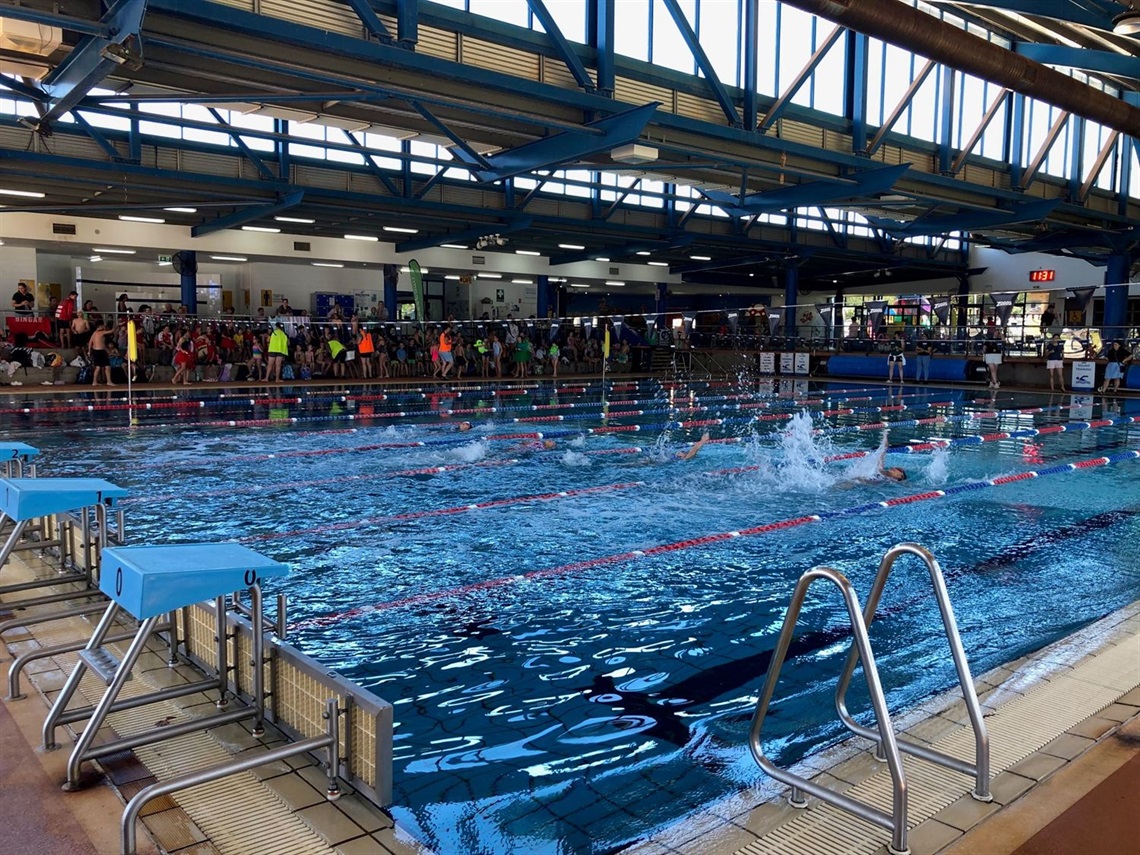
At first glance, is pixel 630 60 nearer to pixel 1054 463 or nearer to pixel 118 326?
pixel 1054 463

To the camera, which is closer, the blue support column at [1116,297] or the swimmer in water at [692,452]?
the swimmer in water at [692,452]

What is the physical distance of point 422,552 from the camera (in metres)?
5.76

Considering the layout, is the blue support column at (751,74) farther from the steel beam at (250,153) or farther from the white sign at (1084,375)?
the white sign at (1084,375)

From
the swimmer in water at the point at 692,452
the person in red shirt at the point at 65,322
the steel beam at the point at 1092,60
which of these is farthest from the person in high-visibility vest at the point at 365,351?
the steel beam at the point at 1092,60

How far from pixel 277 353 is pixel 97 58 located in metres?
11.9

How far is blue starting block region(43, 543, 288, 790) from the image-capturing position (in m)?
2.39

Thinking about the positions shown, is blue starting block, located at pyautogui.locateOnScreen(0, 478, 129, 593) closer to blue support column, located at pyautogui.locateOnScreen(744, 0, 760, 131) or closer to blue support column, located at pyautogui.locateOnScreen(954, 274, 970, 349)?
blue support column, located at pyautogui.locateOnScreen(744, 0, 760, 131)

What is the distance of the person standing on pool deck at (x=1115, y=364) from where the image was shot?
64.5 ft

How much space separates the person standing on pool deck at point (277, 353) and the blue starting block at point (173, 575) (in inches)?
700

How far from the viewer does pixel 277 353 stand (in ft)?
65.4

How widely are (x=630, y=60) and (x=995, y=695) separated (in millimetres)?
12104

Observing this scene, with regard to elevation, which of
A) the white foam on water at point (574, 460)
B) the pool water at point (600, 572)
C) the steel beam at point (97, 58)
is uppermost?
the steel beam at point (97, 58)

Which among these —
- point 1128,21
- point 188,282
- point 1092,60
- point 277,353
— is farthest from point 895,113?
point 188,282

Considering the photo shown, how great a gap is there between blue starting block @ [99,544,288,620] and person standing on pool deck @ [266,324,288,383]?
17.8m
